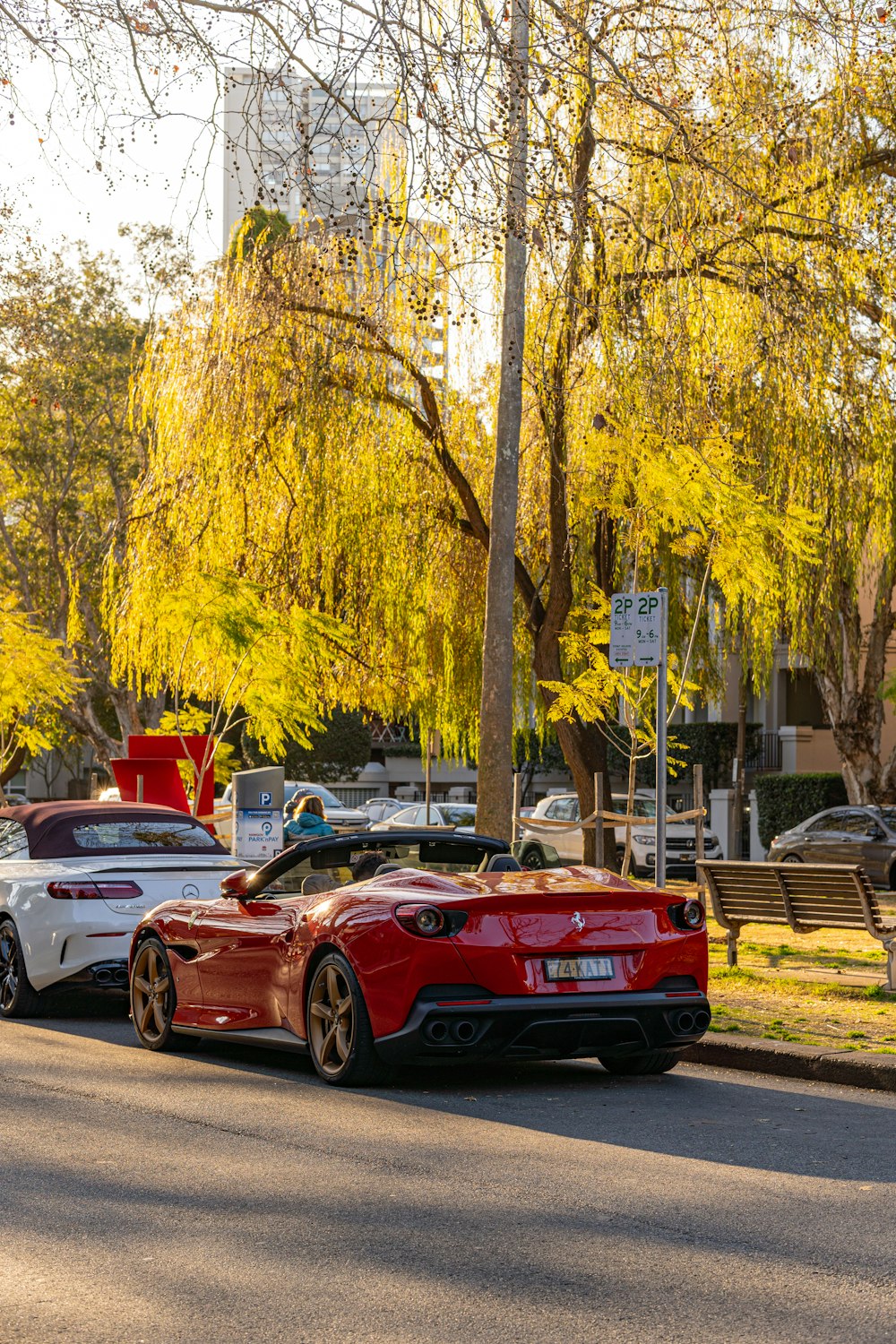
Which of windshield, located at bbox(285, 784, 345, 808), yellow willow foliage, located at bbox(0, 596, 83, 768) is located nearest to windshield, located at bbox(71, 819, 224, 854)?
yellow willow foliage, located at bbox(0, 596, 83, 768)

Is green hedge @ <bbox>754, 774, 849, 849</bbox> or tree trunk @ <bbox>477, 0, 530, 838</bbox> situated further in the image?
green hedge @ <bbox>754, 774, 849, 849</bbox>

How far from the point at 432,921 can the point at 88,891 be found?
4224mm

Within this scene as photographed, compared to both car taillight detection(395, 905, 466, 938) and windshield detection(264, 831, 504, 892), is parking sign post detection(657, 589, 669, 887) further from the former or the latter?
car taillight detection(395, 905, 466, 938)

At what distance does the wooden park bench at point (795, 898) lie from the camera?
13258 mm

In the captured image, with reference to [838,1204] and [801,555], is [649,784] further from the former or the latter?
[838,1204]

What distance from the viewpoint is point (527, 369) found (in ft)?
61.5

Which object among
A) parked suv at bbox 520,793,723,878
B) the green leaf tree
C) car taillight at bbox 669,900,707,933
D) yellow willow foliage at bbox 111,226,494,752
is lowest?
parked suv at bbox 520,793,723,878

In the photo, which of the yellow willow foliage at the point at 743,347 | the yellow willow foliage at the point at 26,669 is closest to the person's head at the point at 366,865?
the yellow willow foliage at the point at 743,347

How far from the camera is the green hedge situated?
3994 cm

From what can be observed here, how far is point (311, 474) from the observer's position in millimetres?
20219

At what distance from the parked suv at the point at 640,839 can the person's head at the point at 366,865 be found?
21.3 metres

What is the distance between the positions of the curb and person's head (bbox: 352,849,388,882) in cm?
225

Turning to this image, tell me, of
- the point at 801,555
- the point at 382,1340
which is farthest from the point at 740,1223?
the point at 801,555

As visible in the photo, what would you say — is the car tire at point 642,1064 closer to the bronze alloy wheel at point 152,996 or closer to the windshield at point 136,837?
the bronze alloy wheel at point 152,996
